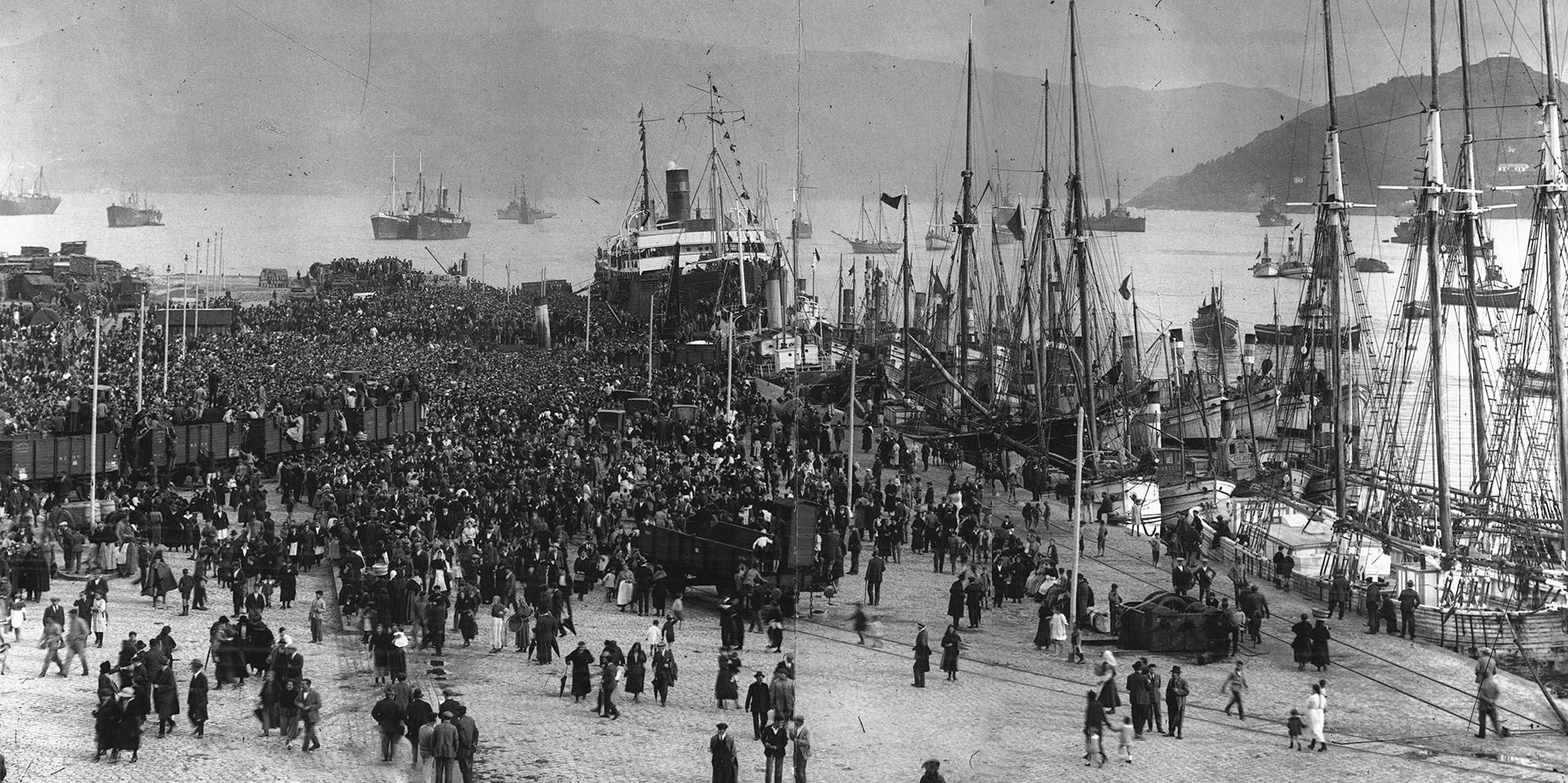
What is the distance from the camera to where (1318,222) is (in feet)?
152

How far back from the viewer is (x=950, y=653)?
22.0m

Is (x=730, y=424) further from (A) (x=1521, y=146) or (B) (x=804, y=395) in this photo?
(A) (x=1521, y=146)

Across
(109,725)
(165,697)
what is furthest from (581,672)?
(109,725)

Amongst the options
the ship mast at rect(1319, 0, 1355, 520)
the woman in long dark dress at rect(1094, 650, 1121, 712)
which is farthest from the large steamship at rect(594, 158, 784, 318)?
the woman in long dark dress at rect(1094, 650, 1121, 712)

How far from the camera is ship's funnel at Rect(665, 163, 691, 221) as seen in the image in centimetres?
7369

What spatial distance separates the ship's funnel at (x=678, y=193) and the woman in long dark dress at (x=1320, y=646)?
5302 cm

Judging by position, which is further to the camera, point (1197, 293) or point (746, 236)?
point (1197, 293)

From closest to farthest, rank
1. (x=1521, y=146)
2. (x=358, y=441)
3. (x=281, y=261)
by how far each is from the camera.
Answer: (x=358, y=441)
(x=281, y=261)
(x=1521, y=146)

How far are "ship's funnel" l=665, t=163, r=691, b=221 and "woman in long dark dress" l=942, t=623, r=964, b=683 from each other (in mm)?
52837

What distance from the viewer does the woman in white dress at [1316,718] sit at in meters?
19.3

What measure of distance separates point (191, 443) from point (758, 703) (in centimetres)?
2034

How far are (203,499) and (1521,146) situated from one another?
5775 cm

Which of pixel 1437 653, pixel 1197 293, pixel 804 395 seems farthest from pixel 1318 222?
pixel 1197 293

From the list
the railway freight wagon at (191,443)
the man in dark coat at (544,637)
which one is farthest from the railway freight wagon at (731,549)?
the railway freight wagon at (191,443)
